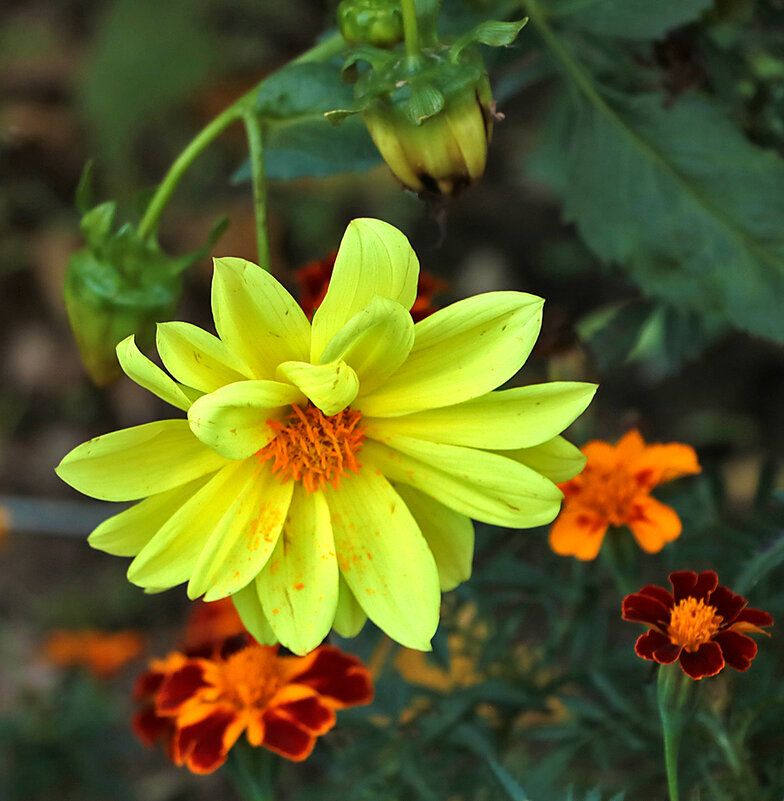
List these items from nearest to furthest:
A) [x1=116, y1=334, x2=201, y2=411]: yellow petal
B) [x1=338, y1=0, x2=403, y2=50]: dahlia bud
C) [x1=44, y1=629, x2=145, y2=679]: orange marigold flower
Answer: [x1=116, y1=334, x2=201, y2=411]: yellow petal < [x1=338, y1=0, x2=403, y2=50]: dahlia bud < [x1=44, y1=629, x2=145, y2=679]: orange marigold flower

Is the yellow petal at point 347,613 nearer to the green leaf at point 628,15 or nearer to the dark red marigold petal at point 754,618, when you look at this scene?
the dark red marigold petal at point 754,618

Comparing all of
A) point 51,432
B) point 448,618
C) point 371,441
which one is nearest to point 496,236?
point 51,432

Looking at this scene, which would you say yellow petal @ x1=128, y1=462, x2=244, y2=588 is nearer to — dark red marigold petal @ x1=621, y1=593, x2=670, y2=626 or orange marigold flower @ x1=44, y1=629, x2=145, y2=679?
dark red marigold petal @ x1=621, y1=593, x2=670, y2=626

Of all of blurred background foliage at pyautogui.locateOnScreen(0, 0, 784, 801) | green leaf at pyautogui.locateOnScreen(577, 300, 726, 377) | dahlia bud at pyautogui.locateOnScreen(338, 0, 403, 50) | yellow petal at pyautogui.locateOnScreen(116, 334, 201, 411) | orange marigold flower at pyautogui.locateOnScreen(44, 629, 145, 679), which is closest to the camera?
→ yellow petal at pyautogui.locateOnScreen(116, 334, 201, 411)

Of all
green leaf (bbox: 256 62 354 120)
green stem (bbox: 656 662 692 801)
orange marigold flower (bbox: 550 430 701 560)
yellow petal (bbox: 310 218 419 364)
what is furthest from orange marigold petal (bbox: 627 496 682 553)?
green leaf (bbox: 256 62 354 120)

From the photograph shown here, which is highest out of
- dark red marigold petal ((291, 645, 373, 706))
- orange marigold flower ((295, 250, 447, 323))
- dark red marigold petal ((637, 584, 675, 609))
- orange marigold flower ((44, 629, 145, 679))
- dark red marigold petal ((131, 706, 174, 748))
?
orange marigold flower ((295, 250, 447, 323))

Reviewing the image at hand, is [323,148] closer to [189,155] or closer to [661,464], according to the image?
[189,155]
